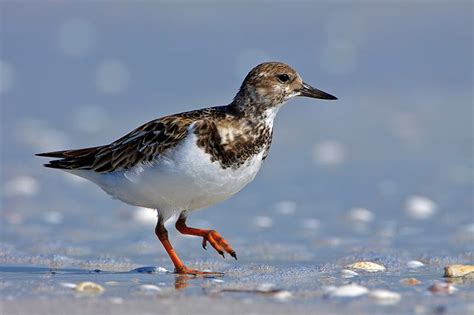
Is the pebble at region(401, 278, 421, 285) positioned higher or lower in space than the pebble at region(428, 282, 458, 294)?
higher

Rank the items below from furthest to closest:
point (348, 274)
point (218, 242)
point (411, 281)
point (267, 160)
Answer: point (267, 160) < point (218, 242) < point (348, 274) < point (411, 281)

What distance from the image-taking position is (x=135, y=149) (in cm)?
585

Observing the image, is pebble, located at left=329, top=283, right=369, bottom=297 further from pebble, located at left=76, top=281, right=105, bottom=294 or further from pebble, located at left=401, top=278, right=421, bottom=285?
pebble, located at left=76, top=281, right=105, bottom=294

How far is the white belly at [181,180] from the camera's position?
5504 mm

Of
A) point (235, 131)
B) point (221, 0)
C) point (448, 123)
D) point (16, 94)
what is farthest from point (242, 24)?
point (235, 131)

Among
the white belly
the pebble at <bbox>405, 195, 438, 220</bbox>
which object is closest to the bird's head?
the white belly

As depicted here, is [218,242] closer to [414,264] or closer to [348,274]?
[348,274]

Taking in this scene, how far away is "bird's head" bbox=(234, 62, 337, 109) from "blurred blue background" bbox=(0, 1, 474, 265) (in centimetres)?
96

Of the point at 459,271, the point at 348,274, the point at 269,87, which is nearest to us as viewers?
the point at 459,271

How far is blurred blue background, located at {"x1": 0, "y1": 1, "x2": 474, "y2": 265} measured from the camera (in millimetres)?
7085

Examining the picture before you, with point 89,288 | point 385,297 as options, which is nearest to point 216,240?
point 89,288

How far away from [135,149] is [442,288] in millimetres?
1906

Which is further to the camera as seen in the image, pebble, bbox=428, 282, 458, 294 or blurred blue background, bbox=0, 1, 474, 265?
blurred blue background, bbox=0, 1, 474, 265

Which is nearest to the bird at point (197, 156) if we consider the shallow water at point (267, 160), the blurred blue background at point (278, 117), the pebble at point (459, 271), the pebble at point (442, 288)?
the shallow water at point (267, 160)
